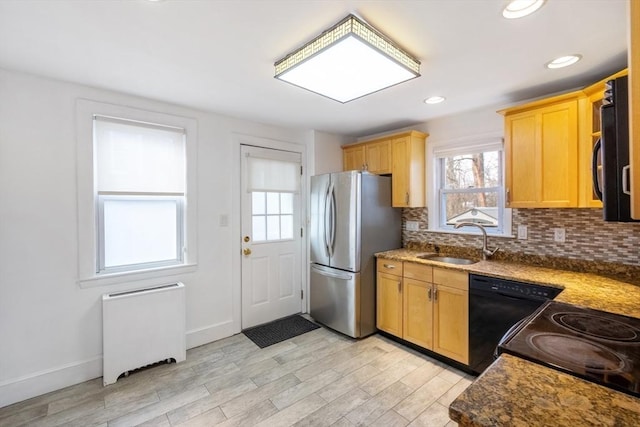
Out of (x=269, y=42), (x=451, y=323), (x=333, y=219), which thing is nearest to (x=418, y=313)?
(x=451, y=323)

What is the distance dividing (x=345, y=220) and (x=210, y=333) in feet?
5.93

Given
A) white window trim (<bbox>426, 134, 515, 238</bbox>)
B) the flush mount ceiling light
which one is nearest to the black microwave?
the flush mount ceiling light

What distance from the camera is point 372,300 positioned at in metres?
3.15

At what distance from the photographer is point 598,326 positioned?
116 centimetres

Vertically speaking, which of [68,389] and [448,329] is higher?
Result: [448,329]

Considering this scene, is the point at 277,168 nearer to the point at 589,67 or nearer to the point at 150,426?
the point at 150,426

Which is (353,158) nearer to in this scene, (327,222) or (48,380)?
(327,222)

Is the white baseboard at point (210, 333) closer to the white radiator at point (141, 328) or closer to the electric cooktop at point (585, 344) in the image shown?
the white radiator at point (141, 328)

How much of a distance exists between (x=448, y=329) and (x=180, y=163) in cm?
288

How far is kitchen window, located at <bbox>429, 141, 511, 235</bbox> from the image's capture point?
9.25ft

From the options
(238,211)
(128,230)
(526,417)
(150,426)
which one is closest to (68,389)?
(150,426)

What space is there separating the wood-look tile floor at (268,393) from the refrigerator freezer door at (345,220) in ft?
2.88

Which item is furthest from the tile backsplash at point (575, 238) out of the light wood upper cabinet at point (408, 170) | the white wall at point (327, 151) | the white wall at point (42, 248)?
the white wall at point (42, 248)

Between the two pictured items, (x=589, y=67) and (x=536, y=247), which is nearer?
(x=589, y=67)
